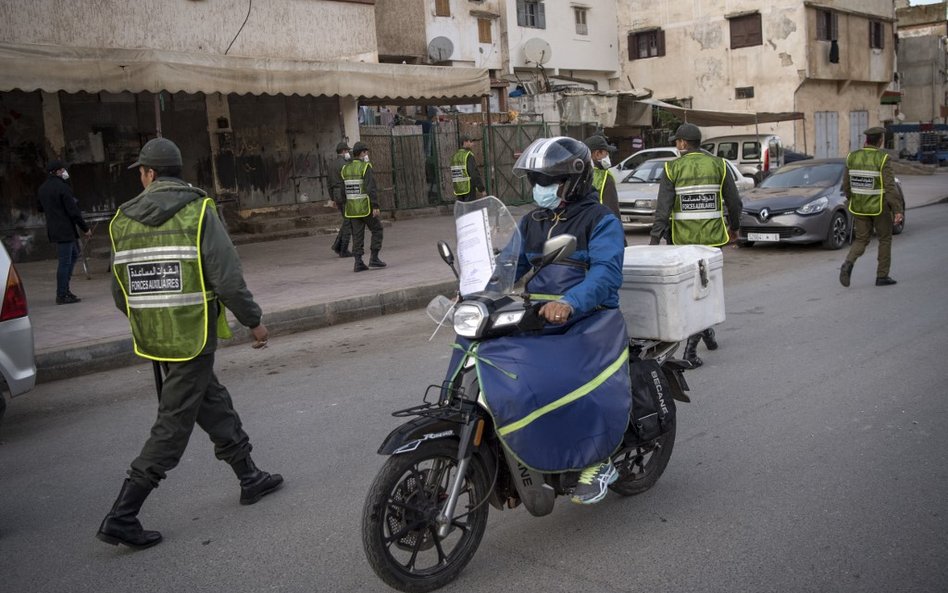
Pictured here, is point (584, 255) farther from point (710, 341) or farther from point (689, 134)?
point (710, 341)

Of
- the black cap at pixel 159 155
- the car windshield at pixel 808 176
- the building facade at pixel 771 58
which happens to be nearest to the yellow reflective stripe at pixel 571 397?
the black cap at pixel 159 155

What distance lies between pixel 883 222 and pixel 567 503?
23.3ft

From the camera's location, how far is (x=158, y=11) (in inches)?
625

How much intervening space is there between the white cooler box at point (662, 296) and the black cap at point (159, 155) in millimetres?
2326

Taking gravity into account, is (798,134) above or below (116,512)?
above

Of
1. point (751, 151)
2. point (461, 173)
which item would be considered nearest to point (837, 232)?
point (461, 173)

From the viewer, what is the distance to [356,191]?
12.8 m

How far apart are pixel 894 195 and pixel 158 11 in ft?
41.8

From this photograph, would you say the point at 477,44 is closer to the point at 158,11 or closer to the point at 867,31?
the point at 158,11

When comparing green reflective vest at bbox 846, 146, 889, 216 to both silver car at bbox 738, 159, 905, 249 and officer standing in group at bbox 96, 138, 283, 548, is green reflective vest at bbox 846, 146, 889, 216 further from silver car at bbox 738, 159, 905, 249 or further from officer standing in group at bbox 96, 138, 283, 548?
officer standing in group at bbox 96, 138, 283, 548

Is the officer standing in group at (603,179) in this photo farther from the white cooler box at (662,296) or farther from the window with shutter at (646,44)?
the window with shutter at (646,44)

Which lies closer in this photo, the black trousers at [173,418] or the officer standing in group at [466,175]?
the black trousers at [173,418]

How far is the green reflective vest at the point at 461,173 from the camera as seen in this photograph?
15023 millimetres

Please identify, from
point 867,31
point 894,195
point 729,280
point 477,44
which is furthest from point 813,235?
point 867,31
